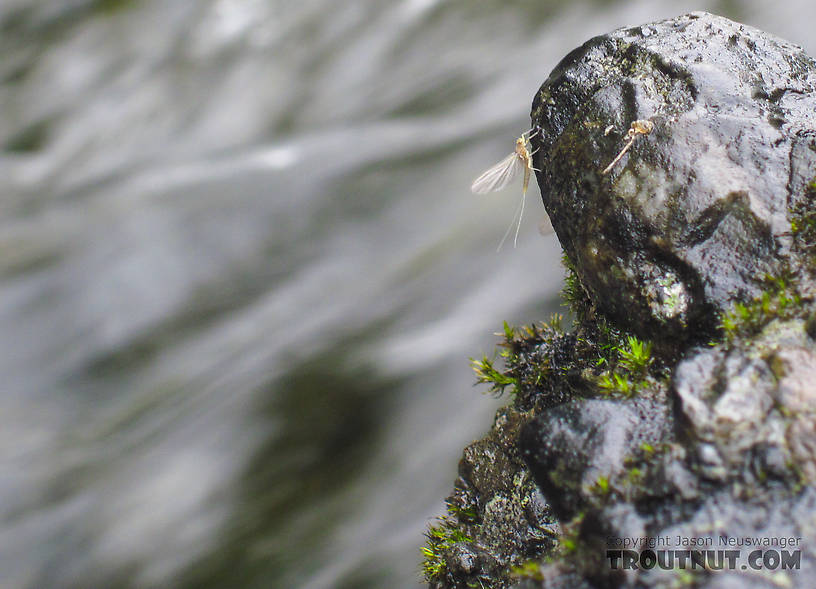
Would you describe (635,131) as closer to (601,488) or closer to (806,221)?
(806,221)

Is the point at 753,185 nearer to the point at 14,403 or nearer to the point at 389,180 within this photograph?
the point at 389,180

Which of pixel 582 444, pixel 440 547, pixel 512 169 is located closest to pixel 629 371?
pixel 582 444

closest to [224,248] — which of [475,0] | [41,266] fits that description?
[41,266]

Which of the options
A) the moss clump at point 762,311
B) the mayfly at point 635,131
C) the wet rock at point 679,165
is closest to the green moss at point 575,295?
the wet rock at point 679,165

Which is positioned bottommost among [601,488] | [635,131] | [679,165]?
[601,488]

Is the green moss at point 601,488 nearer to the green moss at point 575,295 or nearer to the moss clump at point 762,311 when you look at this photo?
the moss clump at point 762,311

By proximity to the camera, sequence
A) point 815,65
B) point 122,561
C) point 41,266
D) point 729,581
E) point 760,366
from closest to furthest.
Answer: point 729,581 → point 760,366 → point 815,65 → point 122,561 → point 41,266
